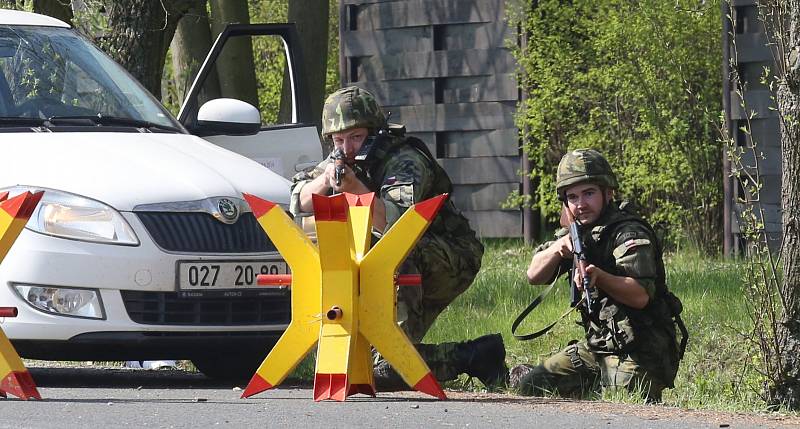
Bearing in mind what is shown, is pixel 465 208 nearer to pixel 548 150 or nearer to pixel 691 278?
pixel 548 150

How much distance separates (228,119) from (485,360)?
2221mm

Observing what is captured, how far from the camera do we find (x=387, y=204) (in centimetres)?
774

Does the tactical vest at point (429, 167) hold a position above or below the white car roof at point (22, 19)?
below

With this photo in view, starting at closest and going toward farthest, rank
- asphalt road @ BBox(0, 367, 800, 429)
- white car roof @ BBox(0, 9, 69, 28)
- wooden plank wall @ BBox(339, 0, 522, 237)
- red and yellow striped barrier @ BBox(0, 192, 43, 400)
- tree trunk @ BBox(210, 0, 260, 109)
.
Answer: asphalt road @ BBox(0, 367, 800, 429), red and yellow striped barrier @ BBox(0, 192, 43, 400), white car roof @ BBox(0, 9, 69, 28), tree trunk @ BBox(210, 0, 260, 109), wooden plank wall @ BBox(339, 0, 522, 237)

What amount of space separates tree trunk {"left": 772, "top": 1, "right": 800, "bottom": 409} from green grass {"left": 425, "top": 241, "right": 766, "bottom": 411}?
0.16 m

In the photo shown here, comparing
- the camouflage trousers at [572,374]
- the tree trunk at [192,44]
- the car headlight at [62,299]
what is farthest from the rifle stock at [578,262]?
the tree trunk at [192,44]

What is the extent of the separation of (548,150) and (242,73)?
9.76ft

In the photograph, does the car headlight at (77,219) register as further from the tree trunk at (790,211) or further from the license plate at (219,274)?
the tree trunk at (790,211)

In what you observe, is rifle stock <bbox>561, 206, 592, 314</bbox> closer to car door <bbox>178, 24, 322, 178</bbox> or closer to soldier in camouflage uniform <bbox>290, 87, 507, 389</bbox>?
soldier in camouflage uniform <bbox>290, 87, 507, 389</bbox>

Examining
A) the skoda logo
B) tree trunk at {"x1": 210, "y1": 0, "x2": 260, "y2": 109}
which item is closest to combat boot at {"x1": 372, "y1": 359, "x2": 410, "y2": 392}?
the skoda logo

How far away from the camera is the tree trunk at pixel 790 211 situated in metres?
7.37

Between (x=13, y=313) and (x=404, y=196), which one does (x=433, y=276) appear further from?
(x=13, y=313)

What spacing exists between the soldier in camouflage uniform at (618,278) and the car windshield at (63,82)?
2.53 metres

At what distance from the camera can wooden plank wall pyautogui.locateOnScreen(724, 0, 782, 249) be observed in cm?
1382
